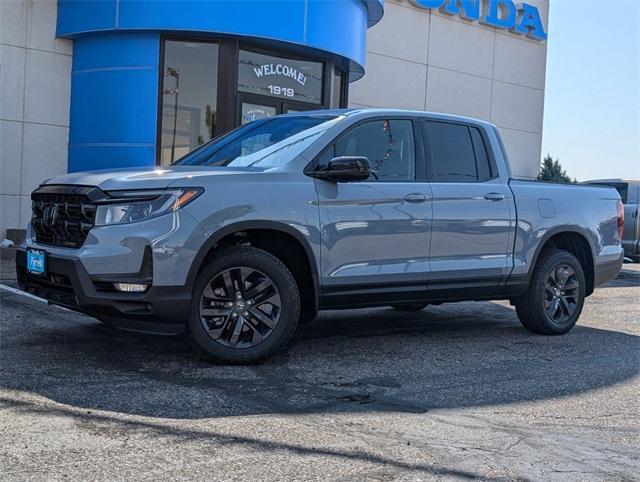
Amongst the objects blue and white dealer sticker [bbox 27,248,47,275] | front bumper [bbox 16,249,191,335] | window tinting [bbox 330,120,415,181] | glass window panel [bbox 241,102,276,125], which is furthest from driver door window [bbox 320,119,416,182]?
glass window panel [bbox 241,102,276,125]

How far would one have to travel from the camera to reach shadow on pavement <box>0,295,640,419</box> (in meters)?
4.52

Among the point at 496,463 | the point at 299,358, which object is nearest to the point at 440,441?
the point at 496,463

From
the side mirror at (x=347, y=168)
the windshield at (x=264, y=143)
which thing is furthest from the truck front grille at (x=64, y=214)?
the side mirror at (x=347, y=168)

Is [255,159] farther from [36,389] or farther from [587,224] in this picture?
[587,224]

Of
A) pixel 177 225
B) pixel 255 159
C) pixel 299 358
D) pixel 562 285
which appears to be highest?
pixel 255 159

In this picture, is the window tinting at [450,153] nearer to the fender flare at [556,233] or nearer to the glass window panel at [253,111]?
the fender flare at [556,233]

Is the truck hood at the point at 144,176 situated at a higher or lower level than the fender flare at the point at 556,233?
higher

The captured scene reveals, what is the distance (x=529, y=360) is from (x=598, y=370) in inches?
20.4

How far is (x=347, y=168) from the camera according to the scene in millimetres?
5520

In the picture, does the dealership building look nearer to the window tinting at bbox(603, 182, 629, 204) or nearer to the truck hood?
the window tinting at bbox(603, 182, 629, 204)

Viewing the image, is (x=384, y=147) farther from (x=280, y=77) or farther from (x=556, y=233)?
(x=280, y=77)

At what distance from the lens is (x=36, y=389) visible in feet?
14.9

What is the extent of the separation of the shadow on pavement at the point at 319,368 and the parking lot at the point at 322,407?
2 centimetres

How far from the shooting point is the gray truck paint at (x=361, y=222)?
5031mm
